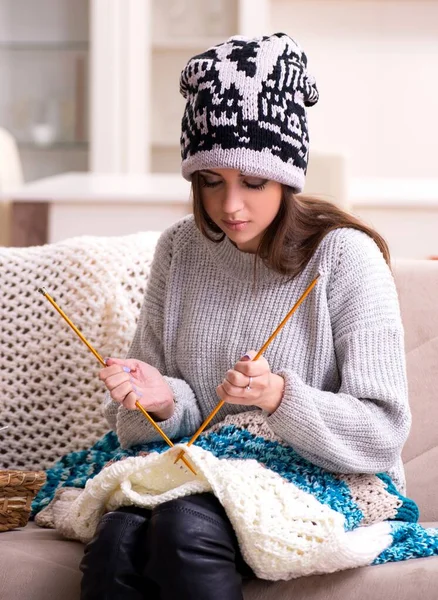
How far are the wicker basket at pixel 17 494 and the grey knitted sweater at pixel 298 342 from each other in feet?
0.52

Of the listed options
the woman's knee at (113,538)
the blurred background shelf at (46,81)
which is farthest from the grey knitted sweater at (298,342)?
the blurred background shelf at (46,81)

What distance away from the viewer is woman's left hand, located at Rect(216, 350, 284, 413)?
136 cm

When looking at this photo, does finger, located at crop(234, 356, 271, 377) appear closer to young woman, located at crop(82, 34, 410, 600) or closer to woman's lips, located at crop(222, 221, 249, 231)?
young woman, located at crop(82, 34, 410, 600)

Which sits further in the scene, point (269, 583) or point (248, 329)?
point (248, 329)

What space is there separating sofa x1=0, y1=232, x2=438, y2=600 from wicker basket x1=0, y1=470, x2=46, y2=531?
117 millimetres

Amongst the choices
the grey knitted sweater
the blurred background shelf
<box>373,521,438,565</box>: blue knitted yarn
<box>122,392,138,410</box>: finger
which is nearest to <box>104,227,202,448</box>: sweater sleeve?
the grey knitted sweater

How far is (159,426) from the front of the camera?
1.62 meters

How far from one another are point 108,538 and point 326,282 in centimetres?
50

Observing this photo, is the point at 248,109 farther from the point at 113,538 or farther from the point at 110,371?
the point at 113,538

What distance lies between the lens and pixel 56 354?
1.92 meters

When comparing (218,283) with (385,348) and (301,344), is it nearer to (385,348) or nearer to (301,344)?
(301,344)

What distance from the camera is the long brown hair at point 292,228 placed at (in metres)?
1.59

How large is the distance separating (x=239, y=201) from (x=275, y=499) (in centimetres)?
42

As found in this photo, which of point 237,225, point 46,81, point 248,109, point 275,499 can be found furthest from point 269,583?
point 46,81
